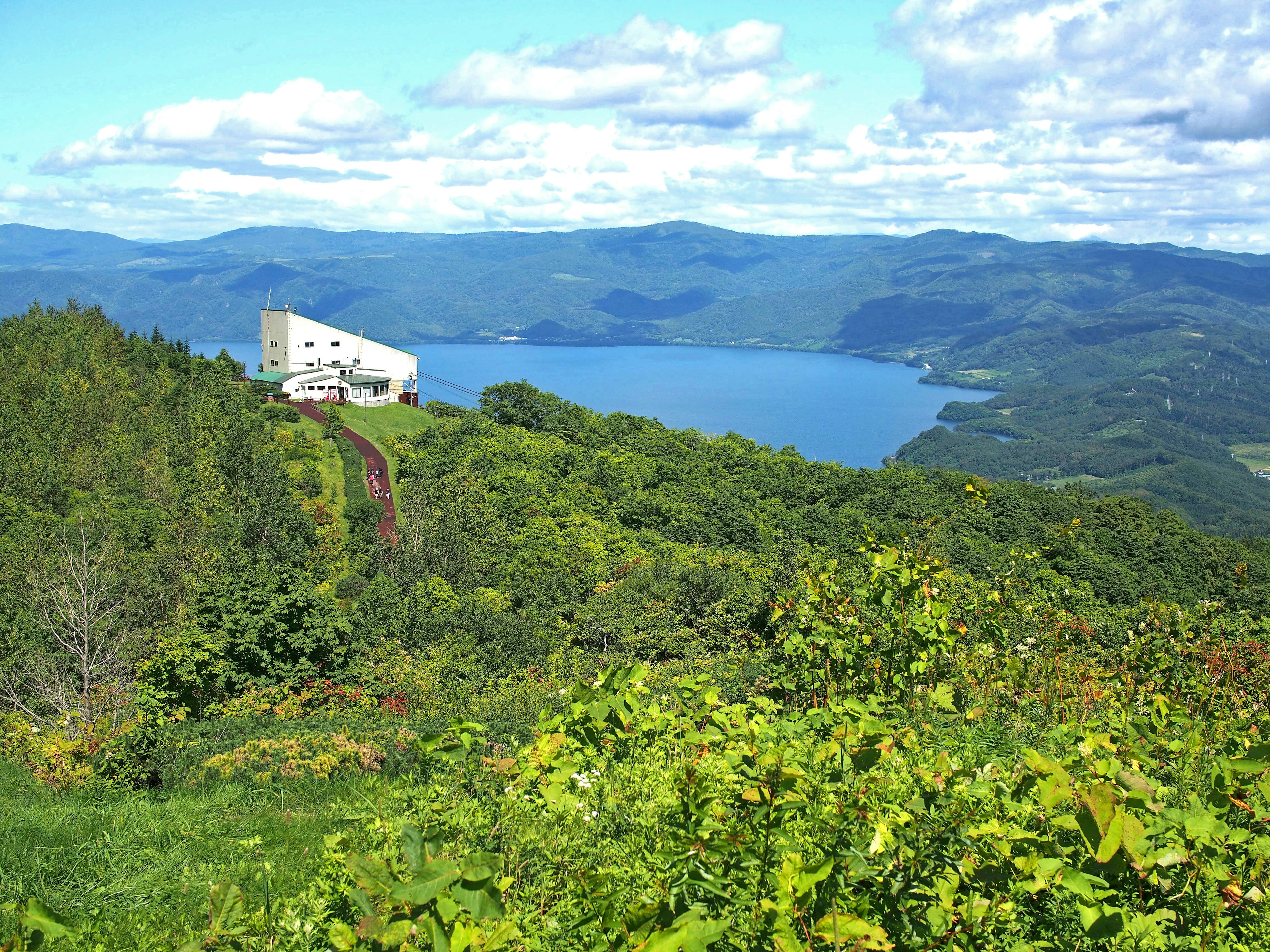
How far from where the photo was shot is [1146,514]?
139 feet

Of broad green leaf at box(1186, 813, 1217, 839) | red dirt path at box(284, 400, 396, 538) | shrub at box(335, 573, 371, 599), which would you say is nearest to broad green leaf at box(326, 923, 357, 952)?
broad green leaf at box(1186, 813, 1217, 839)

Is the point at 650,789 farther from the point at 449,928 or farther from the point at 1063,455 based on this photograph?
the point at 1063,455

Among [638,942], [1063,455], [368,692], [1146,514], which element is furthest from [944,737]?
[1063,455]

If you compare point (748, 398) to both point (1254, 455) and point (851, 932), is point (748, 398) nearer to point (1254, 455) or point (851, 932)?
point (1254, 455)

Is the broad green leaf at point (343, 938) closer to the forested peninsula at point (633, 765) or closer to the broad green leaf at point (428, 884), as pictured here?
the forested peninsula at point (633, 765)

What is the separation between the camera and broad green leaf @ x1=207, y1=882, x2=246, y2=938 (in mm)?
2146

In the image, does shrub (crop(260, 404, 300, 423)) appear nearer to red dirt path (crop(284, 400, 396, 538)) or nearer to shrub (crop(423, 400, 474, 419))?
red dirt path (crop(284, 400, 396, 538))

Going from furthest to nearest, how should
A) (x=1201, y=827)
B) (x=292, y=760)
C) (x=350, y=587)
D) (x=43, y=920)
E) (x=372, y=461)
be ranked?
(x=372, y=461) < (x=350, y=587) < (x=292, y=760) < (x=1201, y=827) < (x=43, y=920)

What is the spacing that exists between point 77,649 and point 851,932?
13746 mm

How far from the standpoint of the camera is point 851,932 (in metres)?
1.97

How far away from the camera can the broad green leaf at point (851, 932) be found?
6.39ft

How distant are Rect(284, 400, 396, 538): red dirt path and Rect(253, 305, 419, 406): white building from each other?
3695 mm

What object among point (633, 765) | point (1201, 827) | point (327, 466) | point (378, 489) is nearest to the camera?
point (1201, 827)

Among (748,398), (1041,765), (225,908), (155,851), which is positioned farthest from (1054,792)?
(748,398)
